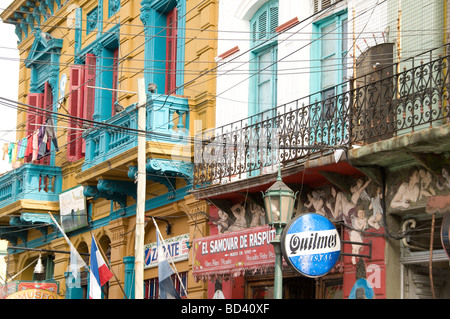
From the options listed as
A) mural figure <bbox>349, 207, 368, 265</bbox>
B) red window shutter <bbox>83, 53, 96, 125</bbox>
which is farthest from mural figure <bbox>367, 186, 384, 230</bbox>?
red window shutter <bbox>83, 53, 96, 125</bbox>

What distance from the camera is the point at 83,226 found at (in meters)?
22.9

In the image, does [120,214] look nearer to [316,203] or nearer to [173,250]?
[173,250]

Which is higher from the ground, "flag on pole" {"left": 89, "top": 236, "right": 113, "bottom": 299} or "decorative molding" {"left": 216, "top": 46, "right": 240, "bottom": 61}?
"decorative molding" {"left": 216, "top": 46, "right": 240, "bottom": 61}

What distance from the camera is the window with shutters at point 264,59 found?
17.4 m

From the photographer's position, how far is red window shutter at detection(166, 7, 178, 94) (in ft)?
66.1

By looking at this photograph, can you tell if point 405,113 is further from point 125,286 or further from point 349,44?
point 125,286

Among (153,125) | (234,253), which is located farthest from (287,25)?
(234,253)

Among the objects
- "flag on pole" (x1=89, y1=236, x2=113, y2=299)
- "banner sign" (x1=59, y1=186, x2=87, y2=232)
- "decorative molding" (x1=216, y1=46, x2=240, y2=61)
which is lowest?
"flag on pole" (x1=89, y1=236, x2=113, y2=299)

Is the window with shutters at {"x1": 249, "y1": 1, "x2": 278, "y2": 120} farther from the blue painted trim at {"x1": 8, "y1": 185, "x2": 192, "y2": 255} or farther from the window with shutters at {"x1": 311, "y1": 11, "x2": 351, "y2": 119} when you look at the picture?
the blue painted trim at {"x1": 8, "y1": 185, "x2": 192, "y2": 255}

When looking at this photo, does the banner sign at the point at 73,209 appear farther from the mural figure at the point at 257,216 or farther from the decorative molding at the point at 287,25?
the decorative molding at the point at 287,25

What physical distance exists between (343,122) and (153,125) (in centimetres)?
538

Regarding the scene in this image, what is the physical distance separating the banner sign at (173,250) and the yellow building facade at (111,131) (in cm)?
4

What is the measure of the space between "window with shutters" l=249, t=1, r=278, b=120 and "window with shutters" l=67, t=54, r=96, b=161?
638cm

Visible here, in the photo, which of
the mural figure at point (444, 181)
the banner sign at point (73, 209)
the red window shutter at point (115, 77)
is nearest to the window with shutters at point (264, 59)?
the mural figure at point (444, 181)
